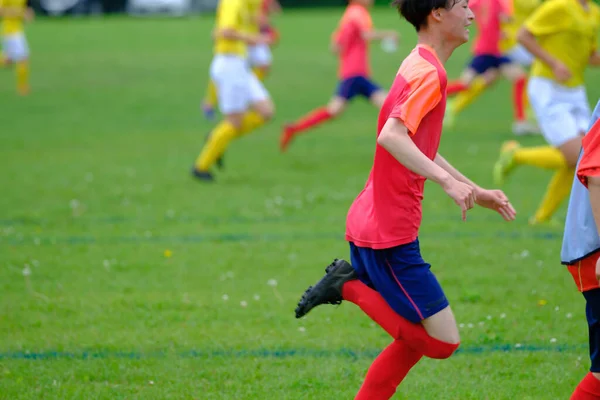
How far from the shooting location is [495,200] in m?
3.33

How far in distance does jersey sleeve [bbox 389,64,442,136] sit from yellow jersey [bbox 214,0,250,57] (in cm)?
674

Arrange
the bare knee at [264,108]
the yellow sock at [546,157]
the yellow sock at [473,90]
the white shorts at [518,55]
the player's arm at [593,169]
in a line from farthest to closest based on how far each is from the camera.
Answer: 1. the yellow sock at [473,90]
2. the white shorts at [518,55]
3. the bare knee at [264,108]
4. the yellow sock at [546,157]
5. the player's arm at [593,169]

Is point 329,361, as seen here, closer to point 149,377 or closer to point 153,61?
point 149,377

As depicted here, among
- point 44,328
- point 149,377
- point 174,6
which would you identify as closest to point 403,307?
point 149,377

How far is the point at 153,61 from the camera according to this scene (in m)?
22.9

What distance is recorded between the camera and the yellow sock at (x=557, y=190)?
23.7 ft

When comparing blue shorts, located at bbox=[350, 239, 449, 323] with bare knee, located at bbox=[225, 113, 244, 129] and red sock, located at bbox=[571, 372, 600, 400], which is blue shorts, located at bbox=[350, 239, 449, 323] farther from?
bare knee, located at bbox=[225, 113, 244, 129]

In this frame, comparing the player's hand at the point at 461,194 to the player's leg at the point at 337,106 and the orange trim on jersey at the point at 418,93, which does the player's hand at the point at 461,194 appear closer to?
the orange trim on jersey at the point at 418,93

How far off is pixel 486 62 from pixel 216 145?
4779mm

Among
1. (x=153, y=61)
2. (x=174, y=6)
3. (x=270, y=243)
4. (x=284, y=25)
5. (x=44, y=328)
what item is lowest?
(x=174, y=6)

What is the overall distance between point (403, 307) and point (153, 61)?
20.3 m

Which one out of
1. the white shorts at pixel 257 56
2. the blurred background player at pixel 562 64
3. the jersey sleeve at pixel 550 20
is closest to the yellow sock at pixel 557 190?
the blurred background player at pixel 562 64

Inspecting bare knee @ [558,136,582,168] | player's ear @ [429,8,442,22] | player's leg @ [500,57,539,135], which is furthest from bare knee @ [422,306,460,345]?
player's leg @ [500,57,539,135]

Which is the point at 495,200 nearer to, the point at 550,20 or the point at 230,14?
the point at 550,20
